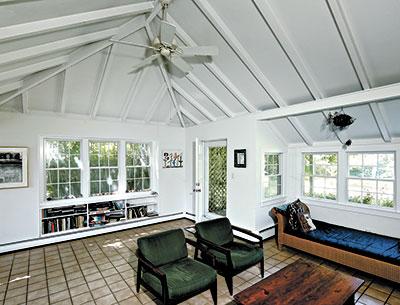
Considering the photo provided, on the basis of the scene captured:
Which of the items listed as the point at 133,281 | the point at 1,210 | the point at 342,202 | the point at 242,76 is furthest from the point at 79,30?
the point at 342,202

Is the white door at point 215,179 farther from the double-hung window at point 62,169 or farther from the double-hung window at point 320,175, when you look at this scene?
the double-hung window at point 62,169

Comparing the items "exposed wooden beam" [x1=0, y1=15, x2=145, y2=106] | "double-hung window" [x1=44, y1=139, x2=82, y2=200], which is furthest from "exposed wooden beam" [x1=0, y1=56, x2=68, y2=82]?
"double-hung window" [x1=44, y1=139, x2=82, y2=200]

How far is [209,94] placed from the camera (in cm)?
466

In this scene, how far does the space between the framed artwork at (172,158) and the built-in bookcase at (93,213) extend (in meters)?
0.96

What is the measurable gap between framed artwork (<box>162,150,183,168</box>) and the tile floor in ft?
7.57

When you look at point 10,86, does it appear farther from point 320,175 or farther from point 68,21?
point 320,175

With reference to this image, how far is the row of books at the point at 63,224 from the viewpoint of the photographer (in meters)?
4.71

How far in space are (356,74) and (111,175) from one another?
17.1 feet

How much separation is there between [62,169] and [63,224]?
118cm

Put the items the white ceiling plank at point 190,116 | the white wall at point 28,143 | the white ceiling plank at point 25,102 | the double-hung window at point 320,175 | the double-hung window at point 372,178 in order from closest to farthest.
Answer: the white ceiling plank at point 25,102, the double-hung window at point 372,178, the white wall at point 28,143, the double-hung window at point 320,175, the white ceiling plank at point 190,116

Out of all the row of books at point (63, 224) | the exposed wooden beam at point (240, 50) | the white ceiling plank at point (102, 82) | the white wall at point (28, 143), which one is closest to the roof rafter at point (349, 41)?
the exposed wooden beam at point (240, 50)

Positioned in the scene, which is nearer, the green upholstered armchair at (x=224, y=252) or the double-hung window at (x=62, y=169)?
the green upholstered armchair at (x=224, y=252)

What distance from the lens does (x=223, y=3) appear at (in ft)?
9.04

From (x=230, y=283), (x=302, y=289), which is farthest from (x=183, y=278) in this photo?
(x=302, y=289)
